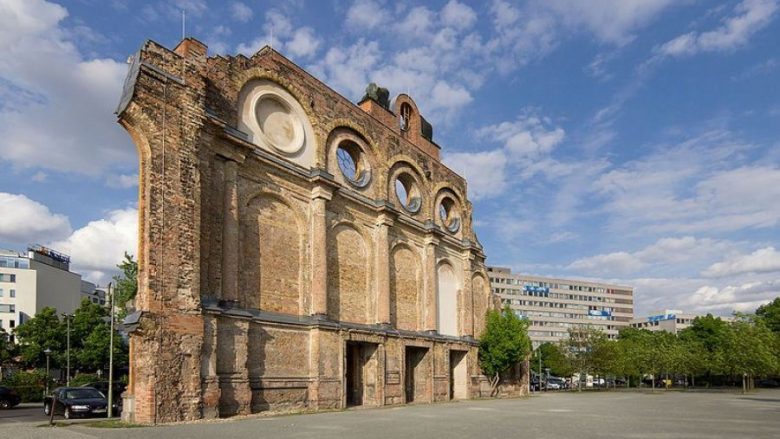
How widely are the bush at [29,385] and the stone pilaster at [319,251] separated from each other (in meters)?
23.2

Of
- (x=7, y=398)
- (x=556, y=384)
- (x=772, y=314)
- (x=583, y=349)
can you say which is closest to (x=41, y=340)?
(x=7, y=398)

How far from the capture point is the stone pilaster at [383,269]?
25.0 meters

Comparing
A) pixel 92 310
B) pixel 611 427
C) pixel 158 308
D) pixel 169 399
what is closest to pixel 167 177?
pixel 158 308

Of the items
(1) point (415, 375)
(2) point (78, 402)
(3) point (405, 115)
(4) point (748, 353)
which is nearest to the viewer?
(2) point (78, 402)

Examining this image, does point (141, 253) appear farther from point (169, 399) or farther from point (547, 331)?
point (547, 331)

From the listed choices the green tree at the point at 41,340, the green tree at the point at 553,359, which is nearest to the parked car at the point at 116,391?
the green tree at the point at 41,340

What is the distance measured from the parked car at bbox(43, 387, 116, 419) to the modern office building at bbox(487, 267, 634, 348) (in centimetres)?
8564

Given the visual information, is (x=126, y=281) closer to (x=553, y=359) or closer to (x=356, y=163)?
(x=356, y=163)

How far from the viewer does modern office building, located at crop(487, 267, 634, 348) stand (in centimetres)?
10406

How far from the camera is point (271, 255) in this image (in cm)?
2020

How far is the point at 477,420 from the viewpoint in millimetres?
16484

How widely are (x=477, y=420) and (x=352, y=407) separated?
291 inches

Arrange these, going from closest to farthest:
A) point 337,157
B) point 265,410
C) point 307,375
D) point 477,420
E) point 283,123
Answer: point 477,420 < point 265,410 < point 307,375 < point 283,123 < point 337,157

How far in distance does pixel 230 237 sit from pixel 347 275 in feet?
21.8
